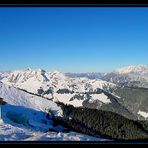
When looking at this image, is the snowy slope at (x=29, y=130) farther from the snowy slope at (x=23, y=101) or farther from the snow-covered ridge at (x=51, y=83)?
the snow-covered ridge at (x=51, y=83)

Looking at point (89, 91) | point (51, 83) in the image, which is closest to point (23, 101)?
point (89, 91)

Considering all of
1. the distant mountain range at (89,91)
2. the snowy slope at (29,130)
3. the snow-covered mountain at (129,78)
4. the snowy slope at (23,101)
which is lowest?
the snowy slope at (29,130)

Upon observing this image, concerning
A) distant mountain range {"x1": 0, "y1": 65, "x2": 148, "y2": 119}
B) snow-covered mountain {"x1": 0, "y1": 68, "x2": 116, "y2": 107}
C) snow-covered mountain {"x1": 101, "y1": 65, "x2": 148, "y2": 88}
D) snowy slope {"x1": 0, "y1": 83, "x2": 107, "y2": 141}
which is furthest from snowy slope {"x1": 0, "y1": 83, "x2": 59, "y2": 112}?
snow-covered mountain {"x1": 101, "y1": 65, "x2": 148, "y2": 88}

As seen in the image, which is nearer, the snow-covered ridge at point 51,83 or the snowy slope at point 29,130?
the snowy slope at point 29,130

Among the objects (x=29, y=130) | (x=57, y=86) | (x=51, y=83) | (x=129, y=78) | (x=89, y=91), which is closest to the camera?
(x=29, y=130)

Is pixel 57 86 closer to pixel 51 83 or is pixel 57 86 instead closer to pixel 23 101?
pixel 51 83

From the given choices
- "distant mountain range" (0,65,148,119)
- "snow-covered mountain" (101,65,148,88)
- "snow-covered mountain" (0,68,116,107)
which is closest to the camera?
"distant mountain range" (0,65,148,119)

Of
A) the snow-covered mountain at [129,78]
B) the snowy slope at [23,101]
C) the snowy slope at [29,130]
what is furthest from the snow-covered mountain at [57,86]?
the snowy slope at [29,130]

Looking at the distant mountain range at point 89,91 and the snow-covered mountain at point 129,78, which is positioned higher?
the snow-covered mountain at point 129,78

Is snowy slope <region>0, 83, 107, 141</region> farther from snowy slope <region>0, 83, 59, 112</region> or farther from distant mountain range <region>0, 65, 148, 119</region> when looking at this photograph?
distant mountain range <region>0, 65, 148, 119</region>

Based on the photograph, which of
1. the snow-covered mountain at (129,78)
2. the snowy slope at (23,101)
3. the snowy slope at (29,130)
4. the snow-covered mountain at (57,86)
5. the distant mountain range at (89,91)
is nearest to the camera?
the snowy slope at (29,130)
